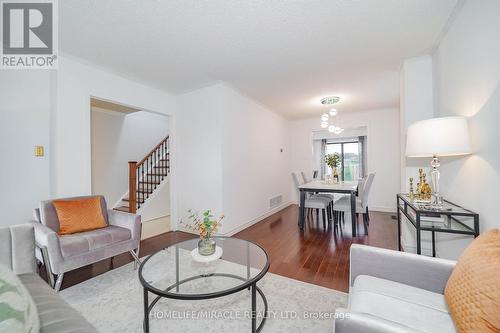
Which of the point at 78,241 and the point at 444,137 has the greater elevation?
the point at 444,137

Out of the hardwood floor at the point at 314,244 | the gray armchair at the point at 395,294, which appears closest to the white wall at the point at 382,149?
the hardwood floor at the point at 314,244

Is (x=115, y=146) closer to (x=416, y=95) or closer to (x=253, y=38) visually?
(x=253, y=38)

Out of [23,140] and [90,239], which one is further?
[23,140]

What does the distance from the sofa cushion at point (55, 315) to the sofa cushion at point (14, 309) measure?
0.19m

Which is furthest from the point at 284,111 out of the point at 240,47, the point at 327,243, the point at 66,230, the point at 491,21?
the point at 66,230

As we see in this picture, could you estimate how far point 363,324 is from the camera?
76 centimetres

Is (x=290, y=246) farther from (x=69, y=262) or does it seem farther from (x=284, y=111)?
(x=284, y=111)

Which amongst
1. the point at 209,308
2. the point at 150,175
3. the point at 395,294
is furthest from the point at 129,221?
the point at 150,175

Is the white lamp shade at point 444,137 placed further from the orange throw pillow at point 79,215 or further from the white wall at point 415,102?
the orange throw pillow at point 79,215

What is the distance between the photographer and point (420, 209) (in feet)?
5.68

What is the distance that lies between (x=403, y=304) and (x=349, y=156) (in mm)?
5189

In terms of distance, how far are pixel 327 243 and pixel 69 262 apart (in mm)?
2998

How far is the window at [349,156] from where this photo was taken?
5.49 metres

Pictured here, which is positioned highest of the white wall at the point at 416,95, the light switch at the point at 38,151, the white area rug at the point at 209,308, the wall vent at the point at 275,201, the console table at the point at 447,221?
the white wall at the point at 416,95
